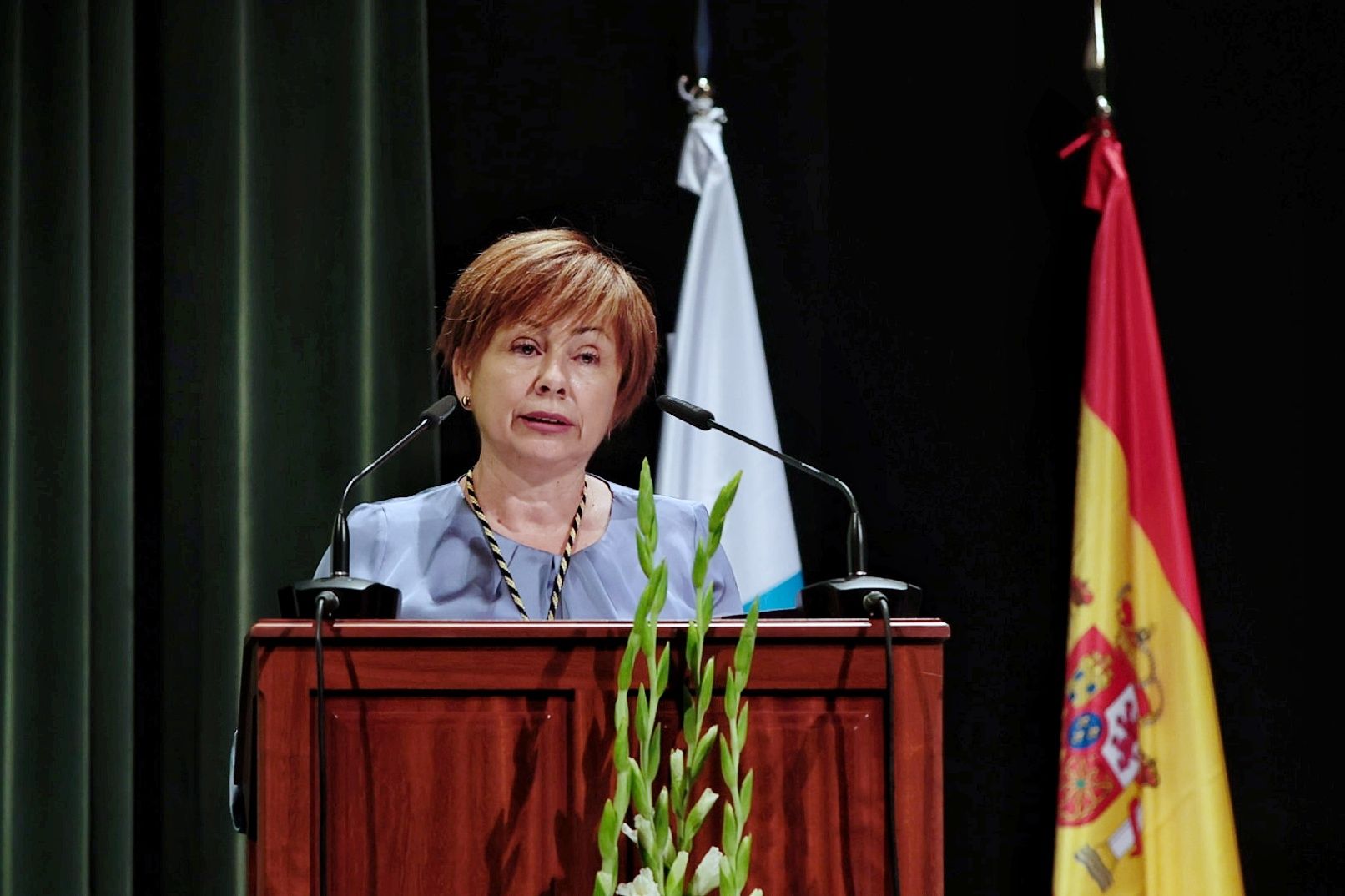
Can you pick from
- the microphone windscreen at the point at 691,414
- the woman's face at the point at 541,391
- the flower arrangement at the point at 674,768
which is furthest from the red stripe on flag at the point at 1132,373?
the flower arrangement at the point at 674,768

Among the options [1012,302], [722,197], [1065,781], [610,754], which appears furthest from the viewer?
[1012,302]

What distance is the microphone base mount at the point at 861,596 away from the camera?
141cm

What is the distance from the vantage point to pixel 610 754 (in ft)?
4.24

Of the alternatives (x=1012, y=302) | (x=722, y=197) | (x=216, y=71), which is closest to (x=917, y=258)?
(x=1012, y=302)

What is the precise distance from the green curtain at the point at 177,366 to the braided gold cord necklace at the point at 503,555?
1.60 ft

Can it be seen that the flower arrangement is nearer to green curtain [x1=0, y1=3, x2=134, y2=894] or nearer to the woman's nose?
the woman's nose

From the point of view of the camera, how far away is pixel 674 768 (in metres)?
1.19

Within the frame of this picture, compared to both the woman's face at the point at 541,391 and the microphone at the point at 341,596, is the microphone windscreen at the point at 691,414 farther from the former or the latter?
the woman's face at the point at 541,391

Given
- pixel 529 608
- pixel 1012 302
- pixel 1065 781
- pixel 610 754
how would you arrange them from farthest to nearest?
pixel 1012 302, pixel 1065 781, pixel 529 608, pixel 610 754

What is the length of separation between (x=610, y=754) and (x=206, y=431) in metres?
1.67

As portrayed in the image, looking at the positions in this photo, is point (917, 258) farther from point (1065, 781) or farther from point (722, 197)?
point (1065, 781)

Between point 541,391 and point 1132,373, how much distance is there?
122 cm

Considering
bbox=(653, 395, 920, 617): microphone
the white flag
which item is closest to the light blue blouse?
the white flag

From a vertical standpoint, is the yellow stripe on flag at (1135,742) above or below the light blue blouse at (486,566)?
below
